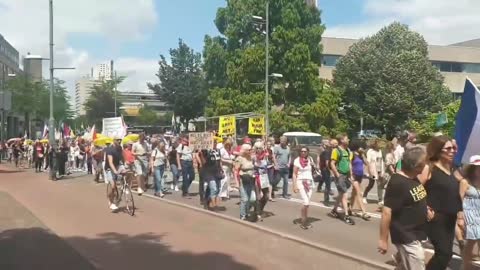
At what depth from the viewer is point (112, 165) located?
13.7m

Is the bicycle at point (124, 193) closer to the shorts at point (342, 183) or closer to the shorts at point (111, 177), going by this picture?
the shorts at point (111, 177)

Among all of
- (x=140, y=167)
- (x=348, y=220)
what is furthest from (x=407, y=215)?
A: (x=140, y=167)

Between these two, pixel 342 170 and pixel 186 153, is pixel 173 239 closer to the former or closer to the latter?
pixel 342 170

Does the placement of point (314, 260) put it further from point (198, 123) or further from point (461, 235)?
point (198, 123)

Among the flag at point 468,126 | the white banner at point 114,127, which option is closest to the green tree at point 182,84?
the white banner at point 114,127

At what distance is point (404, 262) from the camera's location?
18.5ft

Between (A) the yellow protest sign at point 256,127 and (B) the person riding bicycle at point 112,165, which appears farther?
(A) the yellow protest sign at point 256,127

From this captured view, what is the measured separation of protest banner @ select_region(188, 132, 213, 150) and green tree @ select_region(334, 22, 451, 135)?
1348 inches

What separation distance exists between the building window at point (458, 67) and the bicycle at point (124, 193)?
221 feet

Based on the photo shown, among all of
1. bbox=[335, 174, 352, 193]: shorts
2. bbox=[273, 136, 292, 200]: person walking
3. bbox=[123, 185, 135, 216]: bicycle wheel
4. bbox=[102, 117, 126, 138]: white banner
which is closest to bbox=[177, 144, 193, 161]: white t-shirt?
bbox=[273, 136, 292, 200]: person walking

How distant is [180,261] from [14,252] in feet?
8.09

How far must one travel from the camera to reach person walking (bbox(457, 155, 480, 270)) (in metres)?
6.62

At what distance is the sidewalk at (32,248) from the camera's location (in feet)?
26.2

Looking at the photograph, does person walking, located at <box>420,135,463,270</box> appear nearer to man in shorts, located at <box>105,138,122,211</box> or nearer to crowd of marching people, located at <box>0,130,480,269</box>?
crowd of marching people, located at <box>0,130,480,269</box>
